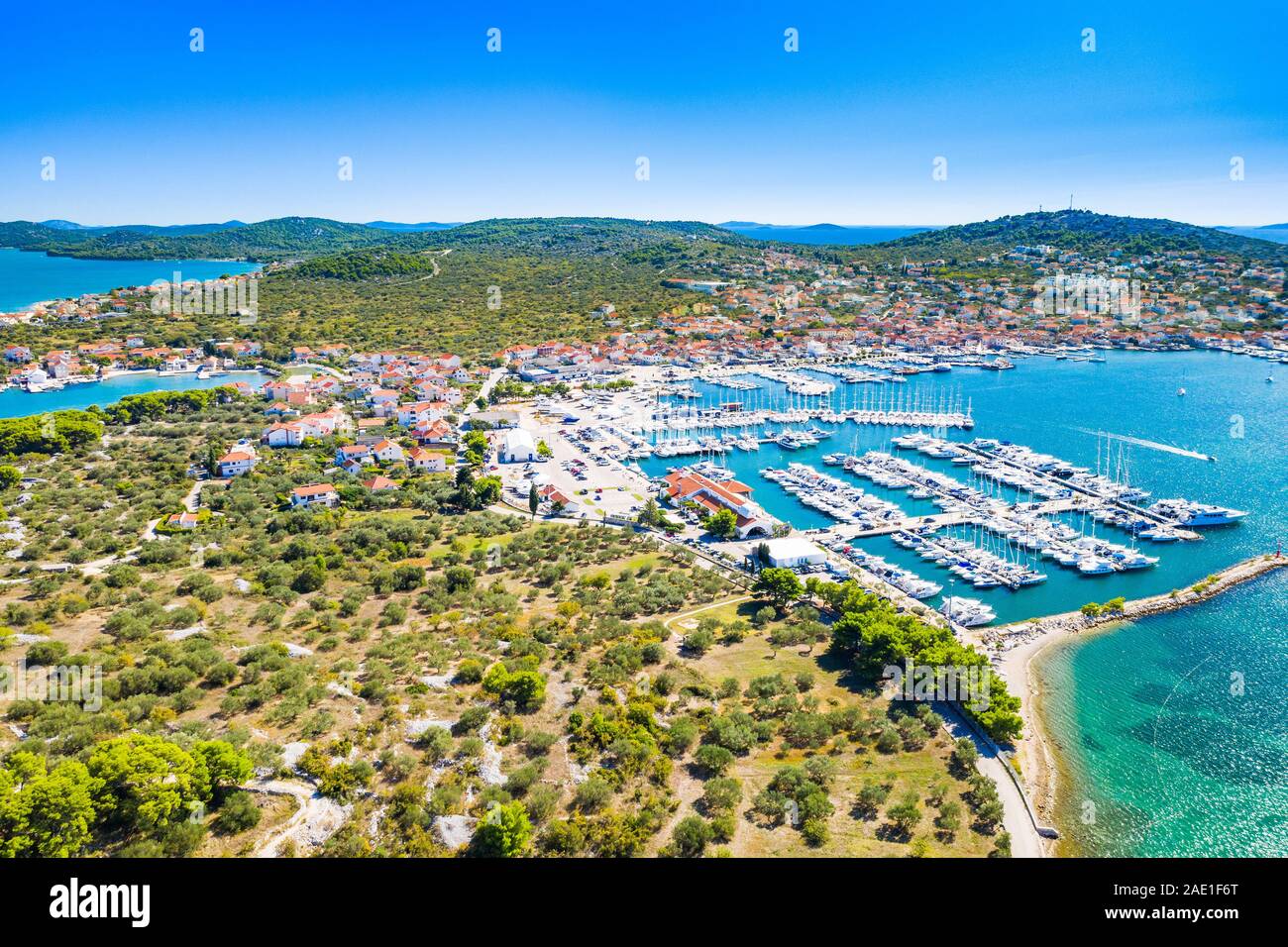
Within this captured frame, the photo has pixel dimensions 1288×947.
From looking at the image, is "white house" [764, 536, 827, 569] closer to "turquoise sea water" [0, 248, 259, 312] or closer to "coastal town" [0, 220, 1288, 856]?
"coastal town" [0, 220, 1288, 856]

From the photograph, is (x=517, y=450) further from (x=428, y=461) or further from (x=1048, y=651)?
(x=1048, y=651)

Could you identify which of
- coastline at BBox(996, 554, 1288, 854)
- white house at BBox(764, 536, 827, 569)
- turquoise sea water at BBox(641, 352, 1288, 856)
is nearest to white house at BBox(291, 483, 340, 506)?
turquoise sea water at BBox(641, 352, 1288, 856)

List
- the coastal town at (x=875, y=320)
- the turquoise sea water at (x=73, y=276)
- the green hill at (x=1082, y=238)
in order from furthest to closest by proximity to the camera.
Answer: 1. the green hill at (x=1082, y=238)
2. the turquoise sea water at (x=73, y=276)
3. the coastal town at (x=875, y=320)

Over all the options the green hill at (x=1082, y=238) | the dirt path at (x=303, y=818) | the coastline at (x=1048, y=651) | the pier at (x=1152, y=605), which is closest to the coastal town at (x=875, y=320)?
the green hill at (x=1082, y=238)

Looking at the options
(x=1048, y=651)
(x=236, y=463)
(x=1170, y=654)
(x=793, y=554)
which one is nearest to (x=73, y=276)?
(x=236, y=463)

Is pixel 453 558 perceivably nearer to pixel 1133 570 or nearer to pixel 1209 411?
pixel 1133 570

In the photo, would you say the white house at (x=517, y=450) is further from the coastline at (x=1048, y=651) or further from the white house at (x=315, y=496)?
the coastline at (x=1048, y=651)

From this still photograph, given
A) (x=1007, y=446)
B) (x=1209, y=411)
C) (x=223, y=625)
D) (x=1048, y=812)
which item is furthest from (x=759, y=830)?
(x=1209, y=411)

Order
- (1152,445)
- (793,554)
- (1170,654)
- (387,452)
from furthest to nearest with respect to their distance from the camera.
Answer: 1. (1152,445)
2. (387,452)
3. (793,554)
4. (1170,654)
